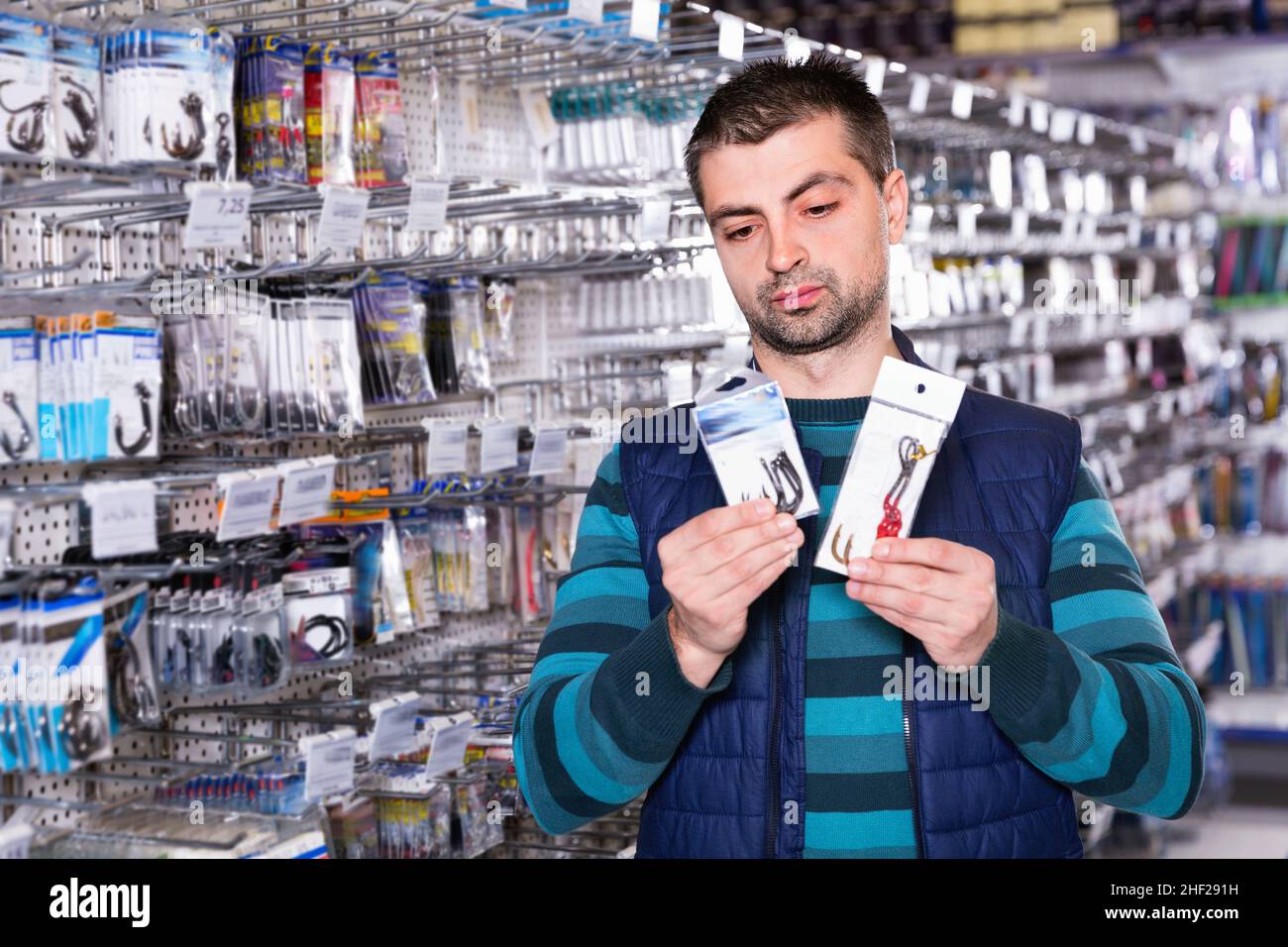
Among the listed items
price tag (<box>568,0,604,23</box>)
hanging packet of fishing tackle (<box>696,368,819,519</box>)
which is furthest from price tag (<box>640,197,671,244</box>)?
hanging packet of fishing tackle (<box>696,368,819,519</box>)

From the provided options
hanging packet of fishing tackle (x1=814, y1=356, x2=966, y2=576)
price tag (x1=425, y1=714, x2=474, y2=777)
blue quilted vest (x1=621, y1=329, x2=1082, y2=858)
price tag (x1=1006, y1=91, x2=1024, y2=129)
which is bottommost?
price tag (x1=425, y1=714, x2=474, y2=777)

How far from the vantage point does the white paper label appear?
2604 mm

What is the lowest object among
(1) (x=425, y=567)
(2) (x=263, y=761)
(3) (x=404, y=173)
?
(2) (x=263, y=761)

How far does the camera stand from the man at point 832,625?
132 centimetres

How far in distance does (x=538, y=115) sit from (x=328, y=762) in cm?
156

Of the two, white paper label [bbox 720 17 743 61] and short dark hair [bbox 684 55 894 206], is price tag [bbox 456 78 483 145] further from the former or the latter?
short dark hair [bbox 684 55 894 206]

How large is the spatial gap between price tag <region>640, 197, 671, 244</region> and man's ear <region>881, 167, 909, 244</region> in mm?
→ 921

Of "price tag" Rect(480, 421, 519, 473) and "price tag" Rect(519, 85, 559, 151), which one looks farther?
"price tag" Rect(519, 85, 559, 151)

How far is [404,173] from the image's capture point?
8.87 feet

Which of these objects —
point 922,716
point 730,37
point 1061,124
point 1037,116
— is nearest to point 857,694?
point 922,716

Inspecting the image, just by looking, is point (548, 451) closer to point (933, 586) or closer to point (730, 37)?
point (730, 37)
